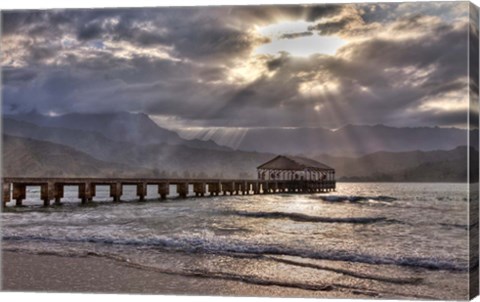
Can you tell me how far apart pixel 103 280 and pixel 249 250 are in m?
1.65

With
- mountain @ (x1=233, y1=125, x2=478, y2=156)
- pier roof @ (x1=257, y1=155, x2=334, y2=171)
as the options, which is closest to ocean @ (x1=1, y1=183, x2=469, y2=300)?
pier roof @ (x1=257, y1=155, x2=334, y2=171)

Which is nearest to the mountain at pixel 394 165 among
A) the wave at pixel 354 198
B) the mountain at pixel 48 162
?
the wave at pixel 354 198

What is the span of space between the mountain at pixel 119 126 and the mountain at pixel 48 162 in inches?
11.6

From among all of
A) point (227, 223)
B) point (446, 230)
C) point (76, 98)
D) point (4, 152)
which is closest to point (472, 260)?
point (446, 230)

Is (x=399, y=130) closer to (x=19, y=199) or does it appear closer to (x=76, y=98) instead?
(x=76, y=98)

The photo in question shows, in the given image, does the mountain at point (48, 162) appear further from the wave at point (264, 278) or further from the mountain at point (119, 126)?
the wave at point (264, 278)

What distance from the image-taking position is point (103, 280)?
8.60m

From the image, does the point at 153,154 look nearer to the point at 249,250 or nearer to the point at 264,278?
the point at 249,250

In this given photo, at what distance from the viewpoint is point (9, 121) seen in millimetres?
9398

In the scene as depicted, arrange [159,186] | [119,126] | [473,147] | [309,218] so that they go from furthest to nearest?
[159,186], [119,126], [309,218], [473,147]

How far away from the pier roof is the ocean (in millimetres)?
336

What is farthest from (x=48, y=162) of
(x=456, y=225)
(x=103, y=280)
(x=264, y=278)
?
(x=456, y=225)

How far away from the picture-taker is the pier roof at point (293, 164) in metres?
8.84

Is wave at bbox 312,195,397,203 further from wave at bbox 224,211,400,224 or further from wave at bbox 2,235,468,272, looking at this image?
wave at bbox 2,235,468,272
